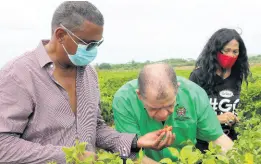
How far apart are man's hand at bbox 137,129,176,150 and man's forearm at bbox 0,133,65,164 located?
467mm

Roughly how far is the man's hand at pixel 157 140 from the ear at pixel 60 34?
0.71 metres

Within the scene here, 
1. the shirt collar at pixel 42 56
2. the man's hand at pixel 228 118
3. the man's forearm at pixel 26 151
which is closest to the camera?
the man's forearm at pixel 26 151

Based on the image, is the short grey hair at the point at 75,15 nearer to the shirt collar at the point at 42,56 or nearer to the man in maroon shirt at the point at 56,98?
the man in maroon shirt at the point at 56,98

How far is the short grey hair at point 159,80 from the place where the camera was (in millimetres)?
2662

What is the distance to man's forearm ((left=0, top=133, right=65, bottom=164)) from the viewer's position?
8.61 feet

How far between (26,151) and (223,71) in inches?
89.8

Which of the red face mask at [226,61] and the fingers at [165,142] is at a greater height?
the red face mask at [226,61]

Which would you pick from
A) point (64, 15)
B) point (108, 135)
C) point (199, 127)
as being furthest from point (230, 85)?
point (64, 15)

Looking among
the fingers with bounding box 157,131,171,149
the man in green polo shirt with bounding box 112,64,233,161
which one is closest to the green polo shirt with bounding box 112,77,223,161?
the man in green polo shirt with bounding box 112,64,233,161

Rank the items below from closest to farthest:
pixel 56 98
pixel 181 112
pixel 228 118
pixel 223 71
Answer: pixel 56 98 → pixel 181 112 → pixel 228 118 → pixel 223 71

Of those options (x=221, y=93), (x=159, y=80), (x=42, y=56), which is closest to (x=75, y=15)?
(x=42, y=56)

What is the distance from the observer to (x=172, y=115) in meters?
2.98

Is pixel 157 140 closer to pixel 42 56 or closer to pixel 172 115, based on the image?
pixel 172 115

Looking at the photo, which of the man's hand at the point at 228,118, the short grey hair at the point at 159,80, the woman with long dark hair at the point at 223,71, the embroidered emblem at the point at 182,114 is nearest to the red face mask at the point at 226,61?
the woman with long dark hair at the point at 223,71
